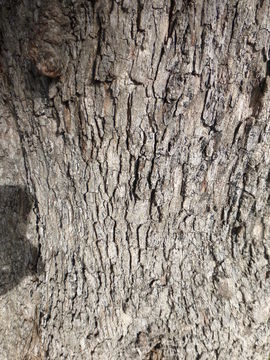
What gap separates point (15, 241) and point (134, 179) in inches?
37.6

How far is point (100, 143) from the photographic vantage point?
1.63 m

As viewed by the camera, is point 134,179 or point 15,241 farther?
point 15,241

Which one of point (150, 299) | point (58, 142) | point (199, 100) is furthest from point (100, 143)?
point (150, 299)

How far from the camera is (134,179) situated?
173 cm

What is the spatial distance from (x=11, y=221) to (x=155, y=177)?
1.00 m

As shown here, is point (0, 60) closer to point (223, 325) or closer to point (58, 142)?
point (58, 142)

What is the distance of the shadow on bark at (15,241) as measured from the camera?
2000 mm

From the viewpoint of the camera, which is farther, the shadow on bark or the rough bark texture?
the shadow on bark

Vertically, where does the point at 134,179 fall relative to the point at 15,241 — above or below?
above

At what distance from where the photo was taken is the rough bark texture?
1.41 meters

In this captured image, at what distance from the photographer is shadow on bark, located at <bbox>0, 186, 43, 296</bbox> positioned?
2.00 meters

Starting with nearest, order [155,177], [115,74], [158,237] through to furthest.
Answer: [115,74]
[155,177]
[158,237]

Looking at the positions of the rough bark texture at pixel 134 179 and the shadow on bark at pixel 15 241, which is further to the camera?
the shadow on bark at pixel 15 241

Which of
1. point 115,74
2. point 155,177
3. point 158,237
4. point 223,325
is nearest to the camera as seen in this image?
point 115,74
